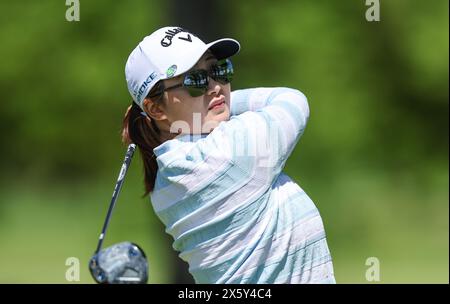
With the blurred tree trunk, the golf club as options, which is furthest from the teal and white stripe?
the blurred tree trunk

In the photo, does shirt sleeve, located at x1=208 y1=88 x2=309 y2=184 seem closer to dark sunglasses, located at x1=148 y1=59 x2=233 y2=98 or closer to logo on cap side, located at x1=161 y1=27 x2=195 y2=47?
dark sunglasses, located at x1=148 y1=59 x2=233 y2=98

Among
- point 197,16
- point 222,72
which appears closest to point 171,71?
point 222,72

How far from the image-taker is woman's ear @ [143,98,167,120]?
280cm

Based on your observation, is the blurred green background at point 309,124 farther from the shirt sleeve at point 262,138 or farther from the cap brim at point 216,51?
the shirt sleeve at point 262,138

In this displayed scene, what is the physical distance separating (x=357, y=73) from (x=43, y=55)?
268 cm

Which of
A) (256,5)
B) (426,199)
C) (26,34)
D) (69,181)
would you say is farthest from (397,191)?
(26,34)

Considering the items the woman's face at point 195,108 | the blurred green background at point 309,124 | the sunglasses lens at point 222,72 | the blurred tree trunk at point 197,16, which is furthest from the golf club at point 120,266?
the blurred green background at point 309,124

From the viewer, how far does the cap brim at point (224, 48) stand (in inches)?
110

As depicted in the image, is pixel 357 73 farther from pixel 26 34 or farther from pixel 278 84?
pixel 26 34

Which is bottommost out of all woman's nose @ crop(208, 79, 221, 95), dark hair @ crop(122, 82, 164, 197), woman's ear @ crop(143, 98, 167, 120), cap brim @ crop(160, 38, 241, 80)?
dark hair @ crop(122, 82, 164, 197)

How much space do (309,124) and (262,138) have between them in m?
6.03

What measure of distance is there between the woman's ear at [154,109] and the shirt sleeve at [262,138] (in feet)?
0.64
